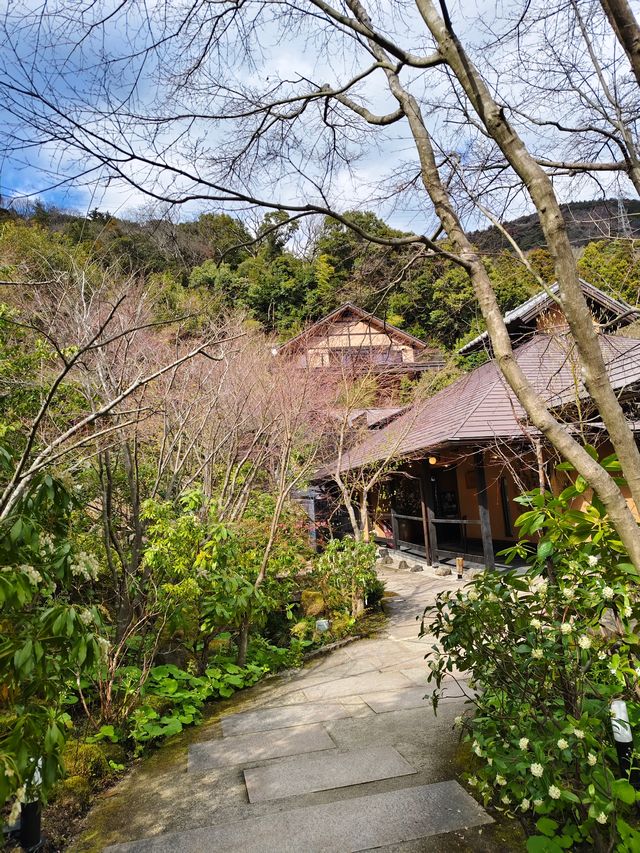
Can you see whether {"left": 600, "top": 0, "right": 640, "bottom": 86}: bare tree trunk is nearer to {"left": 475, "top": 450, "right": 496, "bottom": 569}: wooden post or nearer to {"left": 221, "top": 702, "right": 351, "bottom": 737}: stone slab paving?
{"left": 221, "top": 702, "right": 351, "bottom": 737}: stone slab paving

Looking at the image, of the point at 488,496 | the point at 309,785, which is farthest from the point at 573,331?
the point at 488,496

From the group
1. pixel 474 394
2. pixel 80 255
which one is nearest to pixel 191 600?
pixel 80 255

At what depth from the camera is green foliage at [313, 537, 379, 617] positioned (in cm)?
714

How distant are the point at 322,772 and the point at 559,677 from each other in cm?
159

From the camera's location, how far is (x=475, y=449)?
33.8ft

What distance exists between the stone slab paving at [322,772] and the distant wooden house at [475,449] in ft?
11.7

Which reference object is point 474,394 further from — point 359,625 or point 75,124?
point 75,124

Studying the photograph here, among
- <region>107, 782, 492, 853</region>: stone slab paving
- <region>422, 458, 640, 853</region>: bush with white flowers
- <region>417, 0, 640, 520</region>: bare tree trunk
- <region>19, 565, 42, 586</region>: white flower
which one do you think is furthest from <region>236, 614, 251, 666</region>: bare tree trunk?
<region>417, 0, 640, 520</region>: bare tree trunk

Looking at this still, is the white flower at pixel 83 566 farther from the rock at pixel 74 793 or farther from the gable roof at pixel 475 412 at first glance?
the gable roof at pixel 475 412

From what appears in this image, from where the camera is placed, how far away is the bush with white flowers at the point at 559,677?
2.08 m

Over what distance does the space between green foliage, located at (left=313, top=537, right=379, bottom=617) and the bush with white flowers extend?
14.1ft

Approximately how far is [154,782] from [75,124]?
362cm

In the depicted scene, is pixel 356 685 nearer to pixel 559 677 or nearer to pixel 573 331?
pixel 559 677

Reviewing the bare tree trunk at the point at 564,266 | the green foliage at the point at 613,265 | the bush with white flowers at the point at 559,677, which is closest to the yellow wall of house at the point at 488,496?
the green foliage at the point at 613,265
